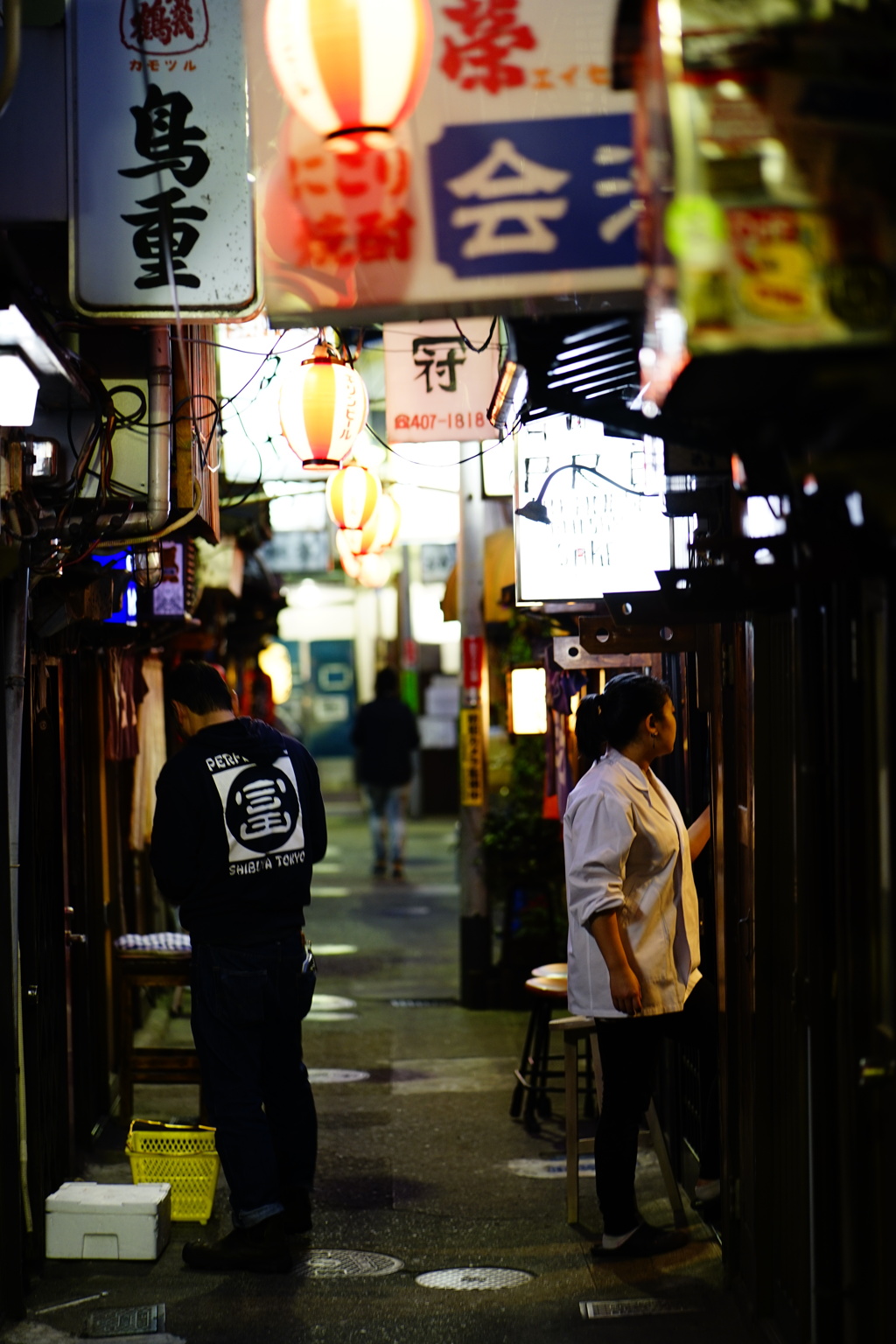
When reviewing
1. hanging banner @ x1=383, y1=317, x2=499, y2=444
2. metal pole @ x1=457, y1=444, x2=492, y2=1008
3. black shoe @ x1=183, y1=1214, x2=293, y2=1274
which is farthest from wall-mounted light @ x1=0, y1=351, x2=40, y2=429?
metal pole @ x1=457, y1=444, x2=492, y2=1008

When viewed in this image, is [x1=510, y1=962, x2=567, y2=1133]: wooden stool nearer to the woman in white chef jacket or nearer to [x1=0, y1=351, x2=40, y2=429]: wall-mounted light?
the woman in white chef jacket

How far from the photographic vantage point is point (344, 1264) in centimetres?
775

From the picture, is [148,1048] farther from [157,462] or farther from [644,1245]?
[157,462]

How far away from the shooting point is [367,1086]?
38.3 ft

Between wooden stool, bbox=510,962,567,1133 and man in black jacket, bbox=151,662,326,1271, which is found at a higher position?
man in black jacket, bbox=151,662,326,1271

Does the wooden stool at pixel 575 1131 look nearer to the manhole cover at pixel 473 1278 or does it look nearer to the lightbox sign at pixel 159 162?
the manhole cover at pixel 473 1278

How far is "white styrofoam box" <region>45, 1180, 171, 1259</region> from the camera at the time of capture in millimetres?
7680

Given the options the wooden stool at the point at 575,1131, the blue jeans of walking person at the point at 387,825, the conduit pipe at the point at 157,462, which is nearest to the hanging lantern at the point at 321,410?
the conduit pipe at the point at 157,462

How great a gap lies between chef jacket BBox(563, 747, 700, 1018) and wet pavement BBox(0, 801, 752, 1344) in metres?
1.43

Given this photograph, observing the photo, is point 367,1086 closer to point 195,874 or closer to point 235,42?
A: point 195,874

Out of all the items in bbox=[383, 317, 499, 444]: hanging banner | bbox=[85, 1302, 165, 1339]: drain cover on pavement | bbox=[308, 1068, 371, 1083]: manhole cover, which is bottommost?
bbox=[308, 1068, 371, 1083]: manhole cover

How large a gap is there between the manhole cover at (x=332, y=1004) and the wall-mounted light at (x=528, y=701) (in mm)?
3410

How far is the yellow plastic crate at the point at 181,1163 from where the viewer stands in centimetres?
841

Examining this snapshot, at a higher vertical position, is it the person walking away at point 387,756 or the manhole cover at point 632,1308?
the person walking away at point 387,756
